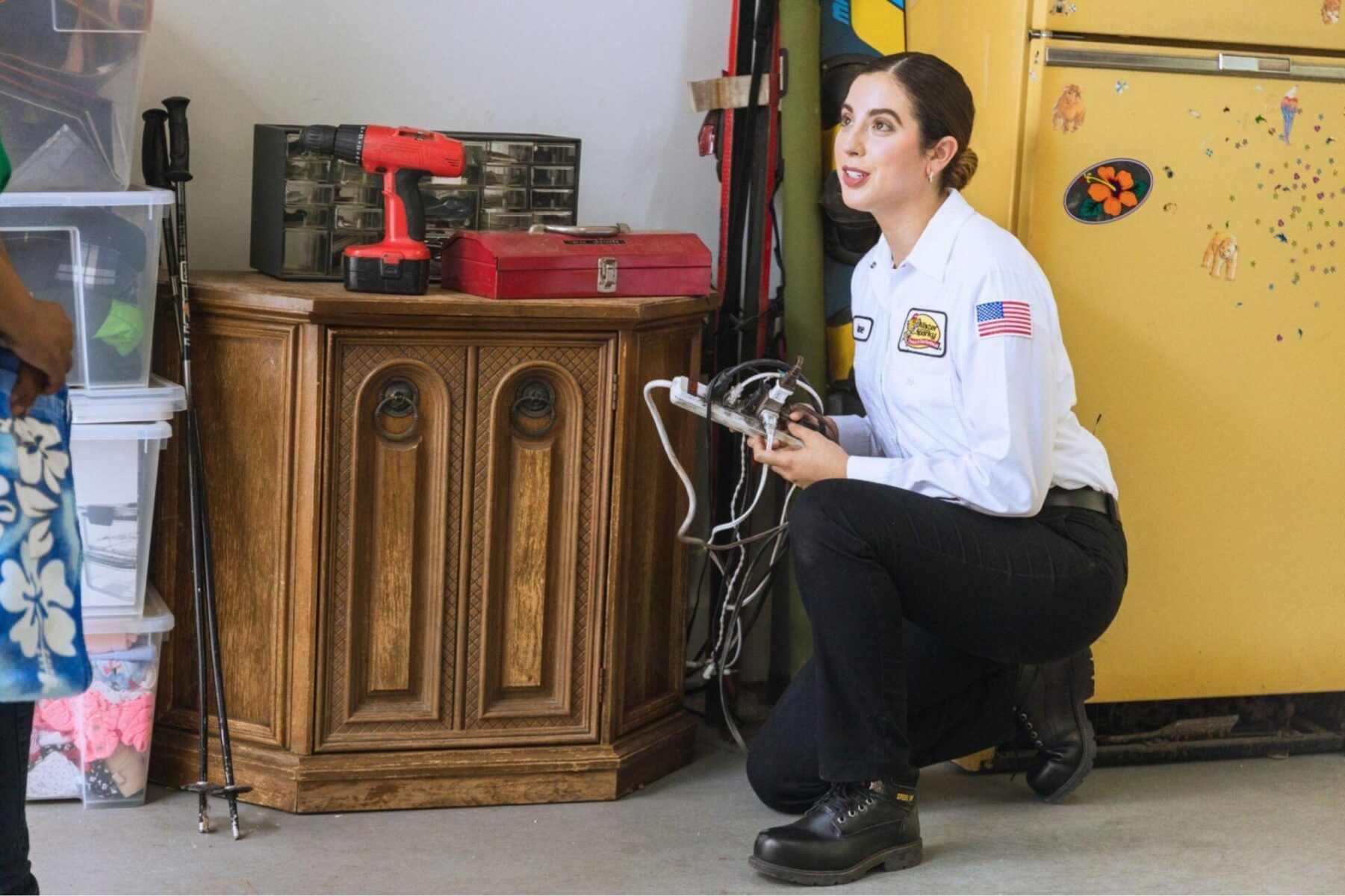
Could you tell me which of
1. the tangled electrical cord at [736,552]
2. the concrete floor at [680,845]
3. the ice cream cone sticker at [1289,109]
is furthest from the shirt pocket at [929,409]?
the ice cream cone sticker at [1289,109]

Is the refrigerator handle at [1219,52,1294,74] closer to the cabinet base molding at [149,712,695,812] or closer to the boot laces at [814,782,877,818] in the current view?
the boot laces at [814,782,877,818]

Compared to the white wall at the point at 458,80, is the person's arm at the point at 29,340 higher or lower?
lower

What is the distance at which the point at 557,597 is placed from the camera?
2.41 m

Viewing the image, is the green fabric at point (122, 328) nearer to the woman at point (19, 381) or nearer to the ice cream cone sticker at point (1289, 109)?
the woman at point (19, 381)

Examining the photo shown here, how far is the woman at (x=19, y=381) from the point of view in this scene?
4.56 ft

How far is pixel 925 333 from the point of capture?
219 cm

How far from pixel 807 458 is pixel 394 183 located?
31.0 inches

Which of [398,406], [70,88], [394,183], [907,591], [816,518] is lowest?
[907,591]

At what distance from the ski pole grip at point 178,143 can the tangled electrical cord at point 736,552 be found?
2.62 ft

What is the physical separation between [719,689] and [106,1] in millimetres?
1588

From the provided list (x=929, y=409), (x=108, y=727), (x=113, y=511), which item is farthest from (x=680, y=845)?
(x=113, y=511)

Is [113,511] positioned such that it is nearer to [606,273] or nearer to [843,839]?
[606,273]

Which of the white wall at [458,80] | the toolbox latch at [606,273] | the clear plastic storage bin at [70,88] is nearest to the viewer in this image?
the clear plastic storage bin at [70,88]

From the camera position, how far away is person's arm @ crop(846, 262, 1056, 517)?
2.07 meters
